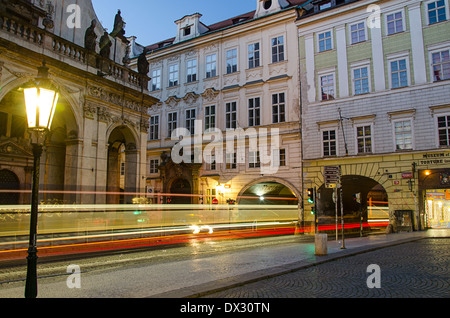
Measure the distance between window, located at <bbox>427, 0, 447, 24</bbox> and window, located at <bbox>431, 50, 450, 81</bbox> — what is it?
241 centimetres

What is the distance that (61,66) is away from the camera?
1859cm

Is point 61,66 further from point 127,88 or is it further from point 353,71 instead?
point 353,71

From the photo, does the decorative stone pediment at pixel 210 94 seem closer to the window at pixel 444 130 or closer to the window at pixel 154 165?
the window at pixel 154 165

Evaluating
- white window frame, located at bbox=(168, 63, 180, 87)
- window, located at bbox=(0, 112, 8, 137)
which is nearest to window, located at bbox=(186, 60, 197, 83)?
white window frame, located at bbox=(168, 63, 180, 87)

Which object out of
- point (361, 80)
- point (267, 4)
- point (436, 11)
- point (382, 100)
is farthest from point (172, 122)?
point (436, 11)

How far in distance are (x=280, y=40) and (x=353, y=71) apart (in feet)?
24.3

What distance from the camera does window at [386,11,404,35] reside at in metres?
27.4

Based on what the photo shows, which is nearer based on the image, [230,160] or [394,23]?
[394,23]

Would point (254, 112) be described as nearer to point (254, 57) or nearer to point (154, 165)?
point (254, 57)

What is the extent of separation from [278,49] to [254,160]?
1026 centimetres

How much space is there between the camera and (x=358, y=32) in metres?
29.3

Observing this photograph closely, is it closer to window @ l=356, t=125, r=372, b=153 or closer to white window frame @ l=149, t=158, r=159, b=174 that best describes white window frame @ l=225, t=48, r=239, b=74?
white window frame @ l=149, t=158, r=159, b=174

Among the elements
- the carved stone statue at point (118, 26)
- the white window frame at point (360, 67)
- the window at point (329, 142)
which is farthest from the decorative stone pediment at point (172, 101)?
the white window frame at point (360, 67)
